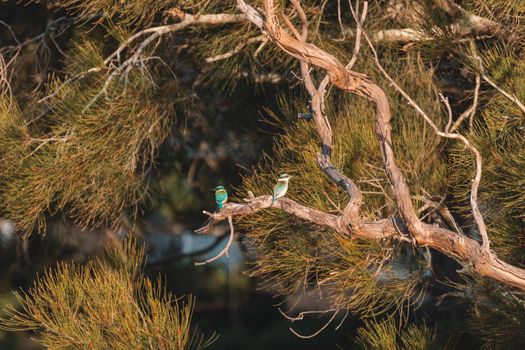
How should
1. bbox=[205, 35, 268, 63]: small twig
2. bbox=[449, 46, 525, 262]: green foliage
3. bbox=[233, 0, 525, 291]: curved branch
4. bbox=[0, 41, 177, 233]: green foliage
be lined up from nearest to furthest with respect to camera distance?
bbox=[233, 0, 525, 291]: curved branch → bbox=[449, 46, 525, 262]: green foliage → bbox=[0, 41, 177, 233]: green foliage → bbox=[205, 35, 268, 63]: small twig

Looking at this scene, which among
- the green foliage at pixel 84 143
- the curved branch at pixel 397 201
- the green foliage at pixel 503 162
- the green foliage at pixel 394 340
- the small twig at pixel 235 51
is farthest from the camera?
the small twig at pixel 235 51

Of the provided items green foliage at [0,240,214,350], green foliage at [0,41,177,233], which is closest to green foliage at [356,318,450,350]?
green foliage at [0,240,214,350]

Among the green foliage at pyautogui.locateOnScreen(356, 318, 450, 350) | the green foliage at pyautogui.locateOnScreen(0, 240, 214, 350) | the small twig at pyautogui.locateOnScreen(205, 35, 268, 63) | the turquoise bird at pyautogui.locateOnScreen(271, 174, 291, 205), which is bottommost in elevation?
the green foliage at pyautogui.locateOnScreen(356, 318, 450, 350)

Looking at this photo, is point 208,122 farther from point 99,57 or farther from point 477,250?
point 477,250

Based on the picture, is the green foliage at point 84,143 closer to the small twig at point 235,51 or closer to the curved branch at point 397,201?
the small twig at point 235,51

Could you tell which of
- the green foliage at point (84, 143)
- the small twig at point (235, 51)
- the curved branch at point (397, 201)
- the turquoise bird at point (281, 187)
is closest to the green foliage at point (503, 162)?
the curved branch at point (397, 201)

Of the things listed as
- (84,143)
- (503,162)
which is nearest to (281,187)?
(503,162)

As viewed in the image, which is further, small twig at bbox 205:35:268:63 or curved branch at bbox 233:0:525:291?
small twig at bbox 205:35:268:63

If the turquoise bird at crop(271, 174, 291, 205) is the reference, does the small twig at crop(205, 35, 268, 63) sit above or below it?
below

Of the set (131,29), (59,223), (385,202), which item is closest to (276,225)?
(385,202)

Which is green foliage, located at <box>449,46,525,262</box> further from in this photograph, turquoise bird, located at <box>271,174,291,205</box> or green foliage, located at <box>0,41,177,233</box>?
green foliage, located at <box>0,41,177,233</box>

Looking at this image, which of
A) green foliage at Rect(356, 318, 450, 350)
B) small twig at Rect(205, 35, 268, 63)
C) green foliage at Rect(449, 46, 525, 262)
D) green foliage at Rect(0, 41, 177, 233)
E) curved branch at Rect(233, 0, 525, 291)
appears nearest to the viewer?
curved branch at Rect(233, 0, 525, 291)

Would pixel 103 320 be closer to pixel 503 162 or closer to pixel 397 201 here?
pixel 397 201

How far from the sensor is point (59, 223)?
8.91ft
